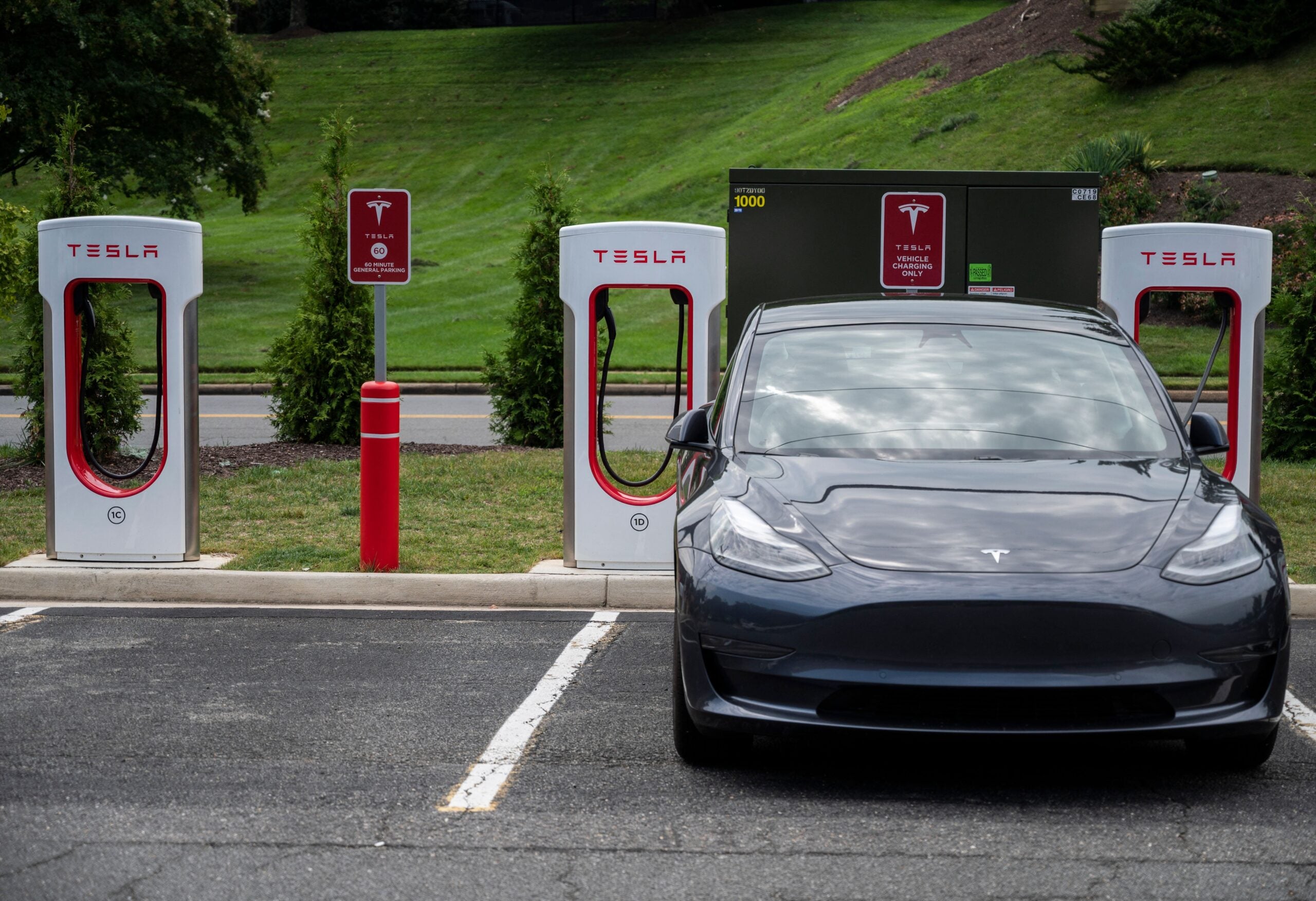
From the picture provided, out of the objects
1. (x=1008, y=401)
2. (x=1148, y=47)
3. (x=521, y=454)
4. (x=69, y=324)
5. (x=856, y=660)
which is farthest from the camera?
(x=1148, y=47)

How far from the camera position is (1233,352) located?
8031mm

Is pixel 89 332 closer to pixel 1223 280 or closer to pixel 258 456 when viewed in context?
pixel 258 456

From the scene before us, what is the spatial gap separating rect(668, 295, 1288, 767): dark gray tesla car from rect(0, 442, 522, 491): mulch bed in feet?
24.9

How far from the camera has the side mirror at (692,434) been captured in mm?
5190

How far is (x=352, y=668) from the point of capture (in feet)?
19.1

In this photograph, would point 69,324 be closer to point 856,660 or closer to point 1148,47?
point 856,660

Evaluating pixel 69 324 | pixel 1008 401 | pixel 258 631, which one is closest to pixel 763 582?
pixel 1008 401

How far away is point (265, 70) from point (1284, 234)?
74.0 ft

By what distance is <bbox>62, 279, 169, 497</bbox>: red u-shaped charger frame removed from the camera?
301 inches

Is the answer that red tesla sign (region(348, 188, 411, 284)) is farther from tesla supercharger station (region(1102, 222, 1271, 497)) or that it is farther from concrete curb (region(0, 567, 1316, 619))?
tesla supercharger station (region(1102, 222, 1271, 497))

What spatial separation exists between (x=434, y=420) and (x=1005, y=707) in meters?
12.6

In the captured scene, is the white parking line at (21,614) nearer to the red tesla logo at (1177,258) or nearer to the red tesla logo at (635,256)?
the red tesla logo at (635,256)

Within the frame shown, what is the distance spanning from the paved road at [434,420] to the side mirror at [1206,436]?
8158 mm

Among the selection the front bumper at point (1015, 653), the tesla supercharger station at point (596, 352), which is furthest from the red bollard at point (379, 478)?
the front bumper at point (1015, 653)
